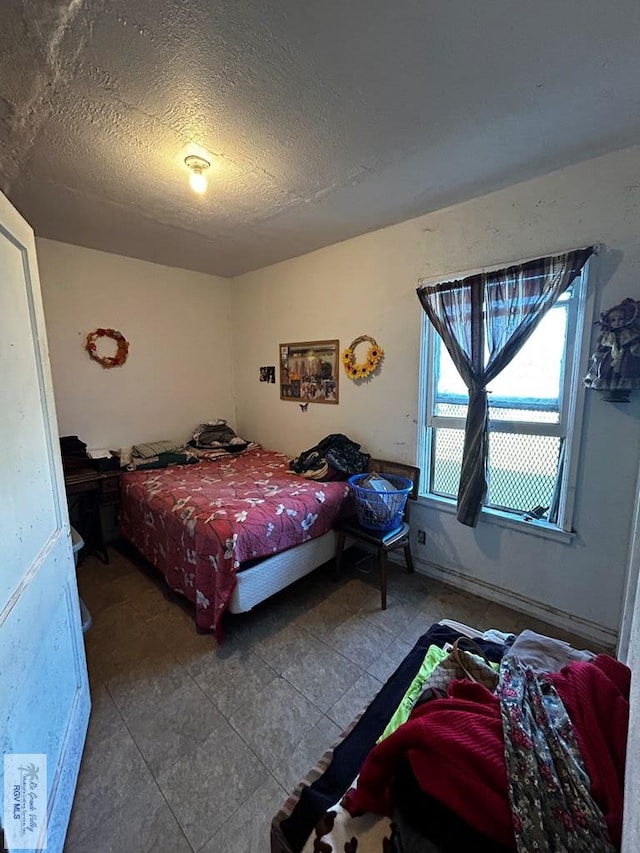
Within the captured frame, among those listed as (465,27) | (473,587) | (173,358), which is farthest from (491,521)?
(173,358)

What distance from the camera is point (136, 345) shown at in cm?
333

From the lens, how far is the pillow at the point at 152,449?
321 centimetres

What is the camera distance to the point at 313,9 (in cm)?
105

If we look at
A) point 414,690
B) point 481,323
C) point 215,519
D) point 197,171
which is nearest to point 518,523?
point 481,323

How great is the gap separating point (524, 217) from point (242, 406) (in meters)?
3.15

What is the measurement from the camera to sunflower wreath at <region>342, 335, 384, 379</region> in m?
2.72

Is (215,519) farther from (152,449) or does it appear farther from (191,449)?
(191,449)

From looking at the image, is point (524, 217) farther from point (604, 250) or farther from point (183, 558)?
point (183, 558)

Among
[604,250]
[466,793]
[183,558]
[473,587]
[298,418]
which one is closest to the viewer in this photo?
[466,793]

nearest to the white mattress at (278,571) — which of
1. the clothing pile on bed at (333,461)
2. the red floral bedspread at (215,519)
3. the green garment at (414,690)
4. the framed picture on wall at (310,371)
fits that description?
the red floral bedspread at (215,519)

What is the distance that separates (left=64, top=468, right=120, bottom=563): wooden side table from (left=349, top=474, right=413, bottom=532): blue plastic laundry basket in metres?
2.01

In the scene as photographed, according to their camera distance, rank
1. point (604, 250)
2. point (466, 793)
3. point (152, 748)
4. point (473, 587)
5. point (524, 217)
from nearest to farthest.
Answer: point (466, 793)
point (152, 748)
point (604, 250)
point (524, 217)
point (473, 587)

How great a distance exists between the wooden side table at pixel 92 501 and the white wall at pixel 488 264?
1.70m

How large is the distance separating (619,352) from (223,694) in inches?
98.7
